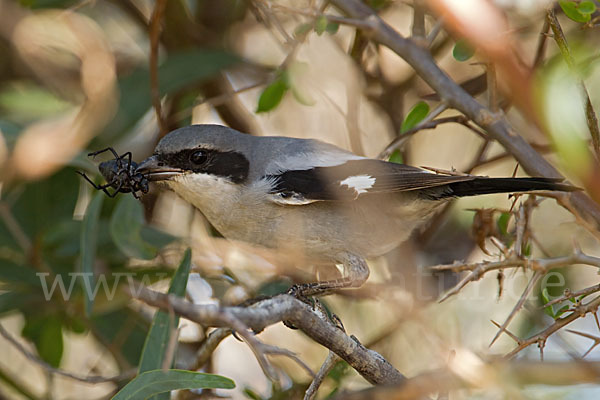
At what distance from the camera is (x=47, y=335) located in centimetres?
A: 356

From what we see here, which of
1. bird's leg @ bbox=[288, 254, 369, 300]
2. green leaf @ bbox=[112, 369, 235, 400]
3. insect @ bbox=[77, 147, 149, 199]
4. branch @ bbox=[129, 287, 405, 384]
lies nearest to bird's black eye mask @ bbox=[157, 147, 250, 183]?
insect @ bbox=[77, 147, 149, 199]

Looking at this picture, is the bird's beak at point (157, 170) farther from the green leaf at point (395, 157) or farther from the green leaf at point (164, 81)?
the green leaf at point (395, 157)

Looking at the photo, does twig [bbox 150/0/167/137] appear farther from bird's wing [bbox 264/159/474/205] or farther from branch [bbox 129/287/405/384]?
branch [bbox 129/287/405/384]

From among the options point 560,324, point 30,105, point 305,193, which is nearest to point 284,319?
point 560,324

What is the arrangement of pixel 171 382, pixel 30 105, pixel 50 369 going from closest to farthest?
pixel 171 382 < pixel 50 369 < pixel 30 105

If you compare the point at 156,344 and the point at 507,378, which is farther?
the point at 156,344

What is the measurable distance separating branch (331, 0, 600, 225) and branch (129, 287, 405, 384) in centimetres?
103

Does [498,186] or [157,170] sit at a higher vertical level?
[157,170]

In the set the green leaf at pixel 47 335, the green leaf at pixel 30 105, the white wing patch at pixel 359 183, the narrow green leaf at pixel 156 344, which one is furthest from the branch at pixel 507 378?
the green leaf at pixel 30 105

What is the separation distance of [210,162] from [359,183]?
0.72 metres

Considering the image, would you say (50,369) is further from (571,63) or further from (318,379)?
(571,63)

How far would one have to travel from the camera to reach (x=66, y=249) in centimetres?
362

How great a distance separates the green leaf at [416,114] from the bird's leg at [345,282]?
0.64 metres

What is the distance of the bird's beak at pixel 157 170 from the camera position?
3.22m
